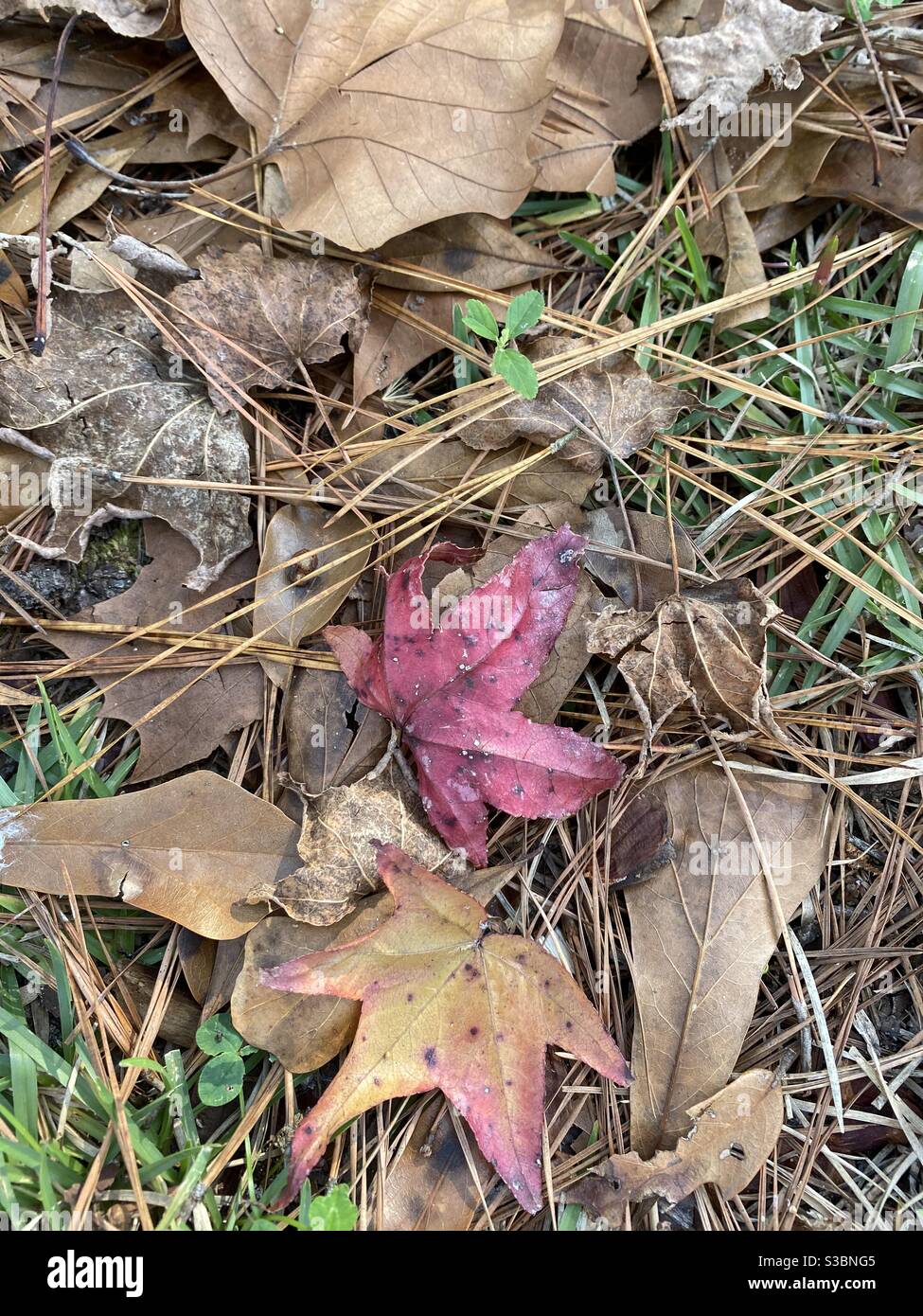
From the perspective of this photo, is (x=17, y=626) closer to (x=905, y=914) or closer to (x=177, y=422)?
(x=177, y=422)

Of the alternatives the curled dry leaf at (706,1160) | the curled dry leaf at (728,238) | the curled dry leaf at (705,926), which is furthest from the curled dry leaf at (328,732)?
the curled dry leaf at (728,238)

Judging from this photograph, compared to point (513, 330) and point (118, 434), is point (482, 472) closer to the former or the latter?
point (513, 330)

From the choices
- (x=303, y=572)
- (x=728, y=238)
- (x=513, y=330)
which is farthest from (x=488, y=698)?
(x=728, y=238)

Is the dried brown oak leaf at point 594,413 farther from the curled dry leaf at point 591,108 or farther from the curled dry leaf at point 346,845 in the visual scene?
the curled dry leaf at point 346,845

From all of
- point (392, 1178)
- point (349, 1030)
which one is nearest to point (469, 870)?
point (349, 1030)

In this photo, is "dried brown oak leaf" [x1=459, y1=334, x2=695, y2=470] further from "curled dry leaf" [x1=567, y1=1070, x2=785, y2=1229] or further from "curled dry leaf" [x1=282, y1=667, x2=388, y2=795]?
"curled dry leaf" [x1=567, y1=1070, x2=785, y2=1229]
